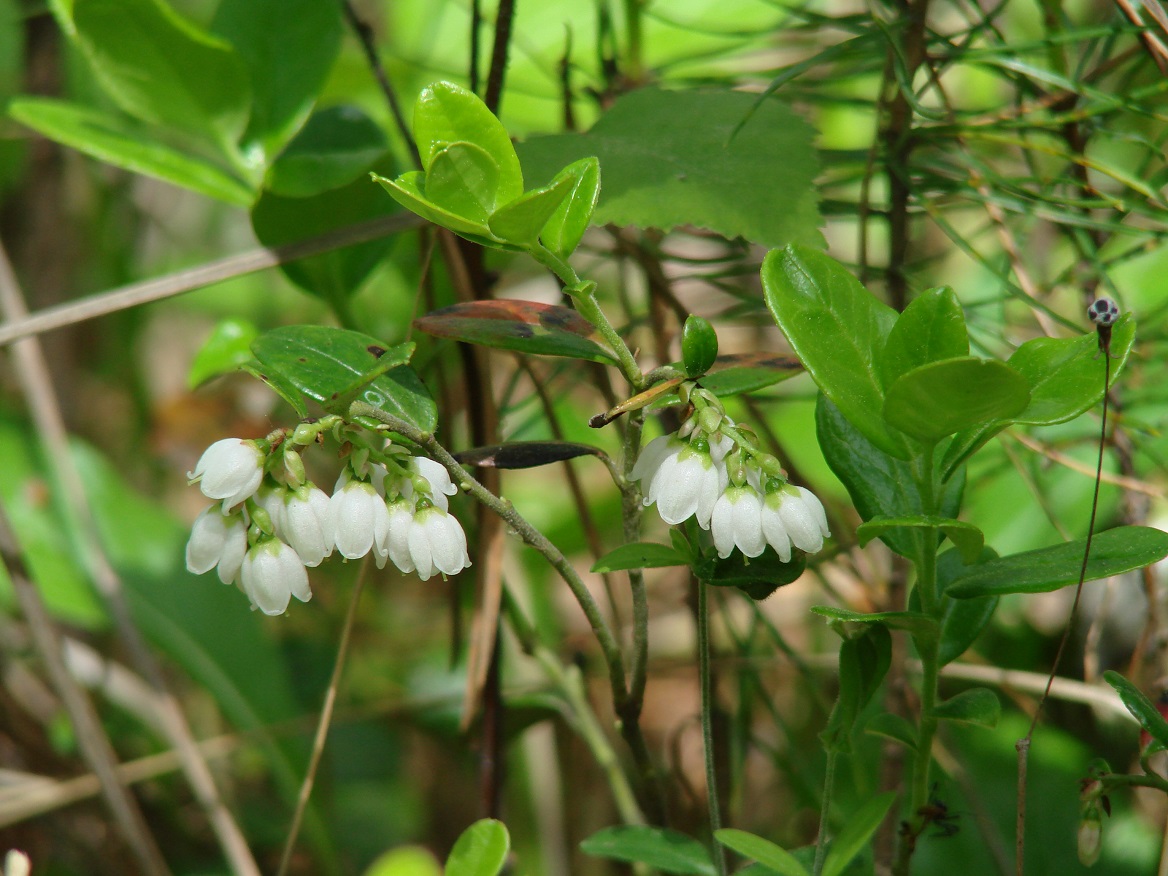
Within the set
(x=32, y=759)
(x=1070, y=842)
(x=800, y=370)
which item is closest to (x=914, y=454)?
(x=800, y=370)

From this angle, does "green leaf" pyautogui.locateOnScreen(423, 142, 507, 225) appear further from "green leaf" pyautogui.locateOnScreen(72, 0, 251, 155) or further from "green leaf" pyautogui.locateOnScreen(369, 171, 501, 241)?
"green leaf" pyautogui.locateOnScreen(72, 0, 251, 155)

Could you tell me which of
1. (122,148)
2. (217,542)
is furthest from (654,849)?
(122,148)

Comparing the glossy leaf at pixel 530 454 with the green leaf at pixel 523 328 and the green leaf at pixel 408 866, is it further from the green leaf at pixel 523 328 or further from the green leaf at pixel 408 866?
the green leaf at pixel 408 866

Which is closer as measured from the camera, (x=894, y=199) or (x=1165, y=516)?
(x=894, y=199)

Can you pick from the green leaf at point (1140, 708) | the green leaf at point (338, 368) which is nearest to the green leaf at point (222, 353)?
the green leaf at point (338, 368)

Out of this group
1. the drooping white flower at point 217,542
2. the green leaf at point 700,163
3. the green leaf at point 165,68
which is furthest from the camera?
the green leaf at point 165,68

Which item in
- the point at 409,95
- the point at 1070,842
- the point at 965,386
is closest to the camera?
the point at 965,386

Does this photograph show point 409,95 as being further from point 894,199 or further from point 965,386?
point 965,386
